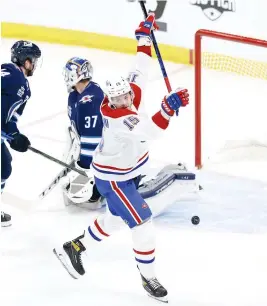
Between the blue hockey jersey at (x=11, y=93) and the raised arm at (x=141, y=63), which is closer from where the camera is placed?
the raised arm at (x=141, y=63)

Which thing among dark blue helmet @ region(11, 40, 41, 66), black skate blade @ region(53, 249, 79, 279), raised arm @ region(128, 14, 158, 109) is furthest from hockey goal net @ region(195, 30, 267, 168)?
black skate blade @ region(53, 249, 79, 279)

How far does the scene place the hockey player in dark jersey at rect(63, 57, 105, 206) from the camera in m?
4.83

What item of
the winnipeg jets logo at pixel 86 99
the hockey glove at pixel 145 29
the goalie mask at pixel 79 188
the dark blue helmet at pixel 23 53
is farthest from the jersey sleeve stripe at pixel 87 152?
the hockey glove at pixel 145 29

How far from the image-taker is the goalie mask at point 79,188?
4.98m

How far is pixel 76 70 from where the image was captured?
189 inches

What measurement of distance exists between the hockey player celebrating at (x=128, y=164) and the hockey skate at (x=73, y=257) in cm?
9

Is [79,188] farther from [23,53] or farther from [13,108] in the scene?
[23,53]

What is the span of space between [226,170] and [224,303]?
161cm

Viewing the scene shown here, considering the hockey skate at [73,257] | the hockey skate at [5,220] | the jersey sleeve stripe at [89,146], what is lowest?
the hockey skate at [5,220]

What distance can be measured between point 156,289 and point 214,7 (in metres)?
3.31

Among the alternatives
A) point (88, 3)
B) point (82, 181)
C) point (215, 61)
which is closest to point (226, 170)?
point (82, 181)

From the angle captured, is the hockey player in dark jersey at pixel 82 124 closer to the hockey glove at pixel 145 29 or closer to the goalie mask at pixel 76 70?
the goalie mask at pixel 76 70

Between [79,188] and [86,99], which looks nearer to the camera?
[86,99]

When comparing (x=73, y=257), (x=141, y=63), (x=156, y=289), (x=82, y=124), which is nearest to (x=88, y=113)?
(x=82, y=124)
